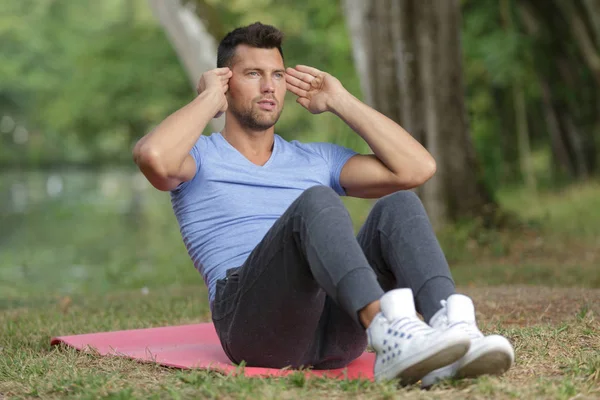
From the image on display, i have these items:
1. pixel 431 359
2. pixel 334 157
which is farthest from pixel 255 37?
pixel 431 359

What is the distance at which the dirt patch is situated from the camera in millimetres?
5477

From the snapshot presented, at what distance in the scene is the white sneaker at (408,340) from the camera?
3.19 meters

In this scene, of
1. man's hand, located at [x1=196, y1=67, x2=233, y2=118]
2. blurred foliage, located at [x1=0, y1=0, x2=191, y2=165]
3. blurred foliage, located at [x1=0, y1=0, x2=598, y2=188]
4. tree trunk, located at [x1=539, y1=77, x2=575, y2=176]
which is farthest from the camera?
blurred foliage, located at [x1=0, y1=0, x2=191, y2=165]

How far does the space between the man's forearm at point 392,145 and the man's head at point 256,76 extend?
1.19 feet

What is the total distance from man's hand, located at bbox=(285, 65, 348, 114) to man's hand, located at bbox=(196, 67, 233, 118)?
309 millimetres

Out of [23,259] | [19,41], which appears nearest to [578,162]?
Answer: [23,259]

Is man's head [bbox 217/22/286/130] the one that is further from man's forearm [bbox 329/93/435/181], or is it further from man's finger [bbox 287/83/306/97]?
man's forearm [bbox 329/93/435/181]

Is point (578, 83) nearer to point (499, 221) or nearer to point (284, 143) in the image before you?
point (499, 221)

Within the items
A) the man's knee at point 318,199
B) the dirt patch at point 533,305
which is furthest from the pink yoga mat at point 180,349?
the dirt patch at point 533,305

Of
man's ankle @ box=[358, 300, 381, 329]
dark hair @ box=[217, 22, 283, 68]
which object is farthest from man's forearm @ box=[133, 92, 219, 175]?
man's ankle @ box=[358, 300, 381, 329]

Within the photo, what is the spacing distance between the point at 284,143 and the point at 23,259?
39.0 feet

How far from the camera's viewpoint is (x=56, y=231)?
20953 millimetres

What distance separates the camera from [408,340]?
10.6ft

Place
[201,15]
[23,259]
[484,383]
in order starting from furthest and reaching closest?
[23,259]
[201,15]
[484,383]
